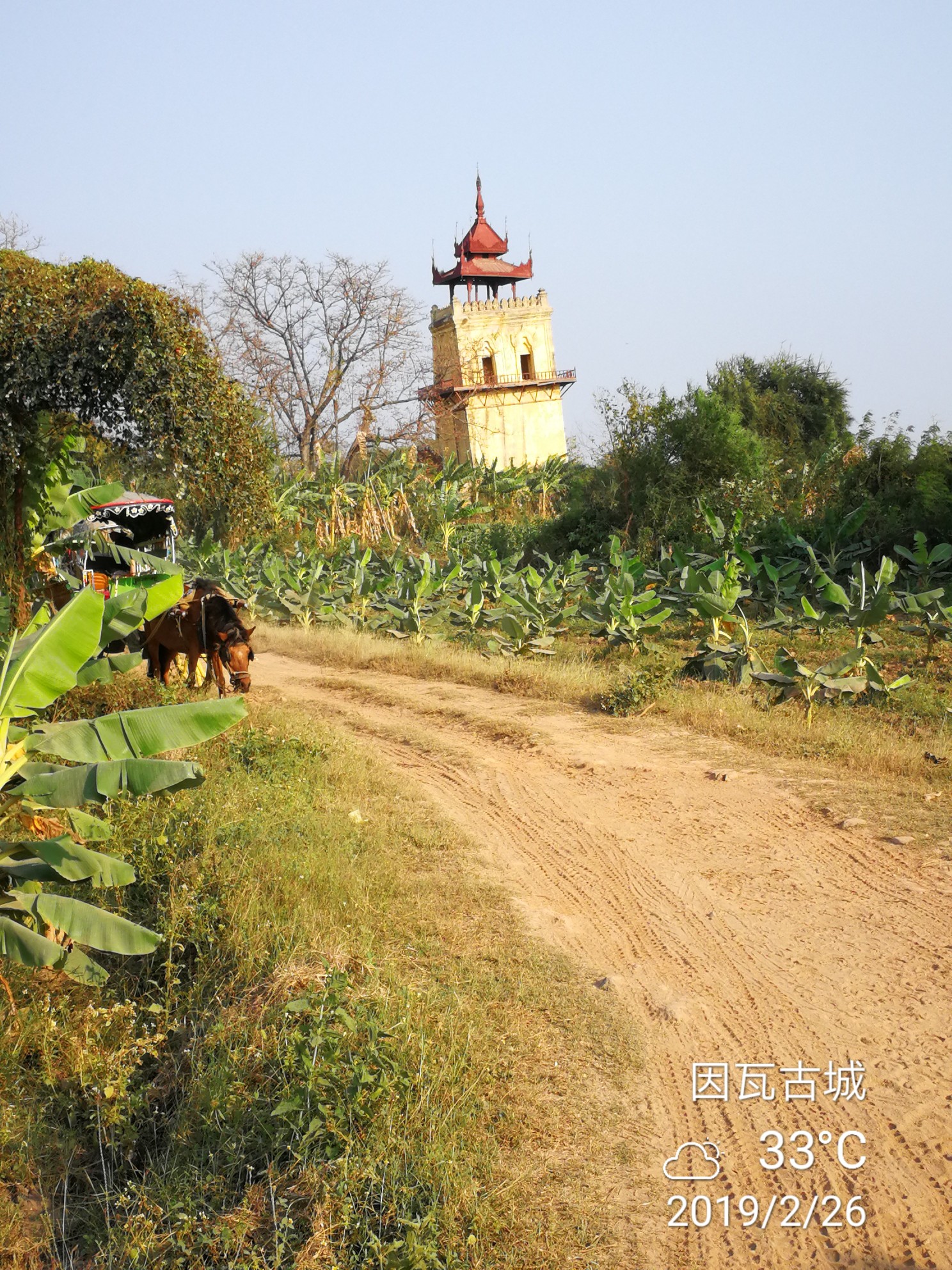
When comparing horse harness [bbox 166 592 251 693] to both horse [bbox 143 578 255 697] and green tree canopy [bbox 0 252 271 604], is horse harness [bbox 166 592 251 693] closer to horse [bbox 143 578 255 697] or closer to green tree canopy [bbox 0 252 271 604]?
horse [bbox 143 578 255 697]

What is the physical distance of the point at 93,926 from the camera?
5238 mm

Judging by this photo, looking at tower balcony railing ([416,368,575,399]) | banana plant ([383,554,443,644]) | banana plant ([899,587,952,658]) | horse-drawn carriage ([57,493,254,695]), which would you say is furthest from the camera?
tower balcony railing ([416,368,575,399])

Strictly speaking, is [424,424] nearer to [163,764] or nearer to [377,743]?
[377,743]

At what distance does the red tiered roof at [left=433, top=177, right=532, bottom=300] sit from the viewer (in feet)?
144

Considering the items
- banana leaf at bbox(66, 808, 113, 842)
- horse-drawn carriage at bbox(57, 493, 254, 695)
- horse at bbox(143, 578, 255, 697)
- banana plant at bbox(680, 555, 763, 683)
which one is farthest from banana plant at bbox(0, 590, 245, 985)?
banana plant at bbox(680, 555, 763, 683)

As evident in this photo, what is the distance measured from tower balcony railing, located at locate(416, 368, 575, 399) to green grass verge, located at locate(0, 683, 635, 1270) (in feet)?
107

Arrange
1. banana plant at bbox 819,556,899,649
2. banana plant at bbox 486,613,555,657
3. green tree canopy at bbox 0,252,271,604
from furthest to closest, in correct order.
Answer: banana plant at bbox 486,613,555,657 → banana plant at bbox 819,556,899,649 → green tree canopy at bbox 0,252,271,604

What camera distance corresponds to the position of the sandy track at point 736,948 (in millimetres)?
3830

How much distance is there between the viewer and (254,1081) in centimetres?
468

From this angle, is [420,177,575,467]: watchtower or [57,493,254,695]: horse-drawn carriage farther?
[420,177,575,467]: watchtower

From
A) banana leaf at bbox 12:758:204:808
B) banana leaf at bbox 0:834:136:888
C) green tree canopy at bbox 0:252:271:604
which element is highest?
green tree canopy at bbox 0:252:271:604

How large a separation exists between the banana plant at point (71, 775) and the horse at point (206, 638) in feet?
13.0

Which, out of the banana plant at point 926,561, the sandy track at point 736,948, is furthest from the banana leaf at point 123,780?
the banana plant at point 926,561

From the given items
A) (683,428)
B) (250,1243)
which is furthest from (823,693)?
(683,428)
